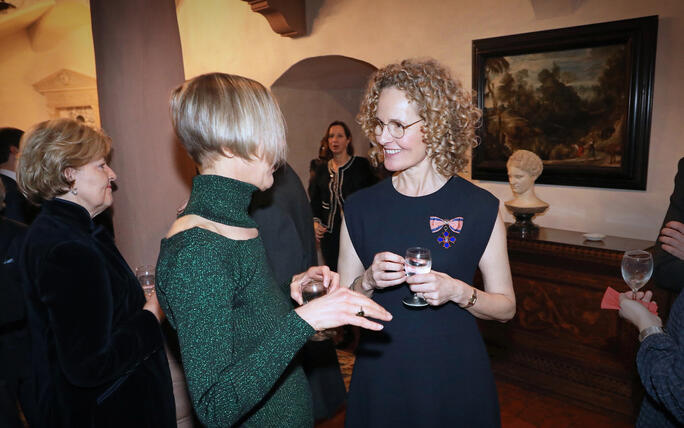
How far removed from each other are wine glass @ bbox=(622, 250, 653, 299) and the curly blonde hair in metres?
0.87

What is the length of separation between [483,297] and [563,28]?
118 inches

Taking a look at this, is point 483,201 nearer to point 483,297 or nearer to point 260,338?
point 483,297

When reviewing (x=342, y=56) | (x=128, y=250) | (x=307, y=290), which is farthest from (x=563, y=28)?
(x=128, y=250)

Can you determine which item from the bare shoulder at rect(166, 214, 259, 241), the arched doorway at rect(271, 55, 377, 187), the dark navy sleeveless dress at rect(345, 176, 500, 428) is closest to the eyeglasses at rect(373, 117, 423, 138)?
the dark navy sleeveless dress at rect(345, 176, 500, 428)

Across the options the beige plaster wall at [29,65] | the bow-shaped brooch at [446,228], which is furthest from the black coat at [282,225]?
the beige plaster wall at [29,65]

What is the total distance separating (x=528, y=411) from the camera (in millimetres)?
3568

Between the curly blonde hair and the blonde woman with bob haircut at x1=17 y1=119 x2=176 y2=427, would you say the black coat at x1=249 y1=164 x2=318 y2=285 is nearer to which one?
the blonde woman with bob haircut at x1=17 y1=119 x2=176 y2=427

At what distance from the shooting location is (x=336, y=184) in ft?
16.6

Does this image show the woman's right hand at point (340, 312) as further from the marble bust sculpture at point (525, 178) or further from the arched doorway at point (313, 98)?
the arched doorway at point (313, 98)

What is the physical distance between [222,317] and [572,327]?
10.6 ft

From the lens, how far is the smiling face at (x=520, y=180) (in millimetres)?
3748

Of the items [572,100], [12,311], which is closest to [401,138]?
[12,311]

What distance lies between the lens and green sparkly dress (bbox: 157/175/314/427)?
108 cm

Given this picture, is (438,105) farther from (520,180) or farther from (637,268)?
(520,180)
